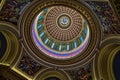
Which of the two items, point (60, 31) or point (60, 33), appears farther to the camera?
point (60, 31)

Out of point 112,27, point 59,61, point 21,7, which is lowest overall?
point 59,61

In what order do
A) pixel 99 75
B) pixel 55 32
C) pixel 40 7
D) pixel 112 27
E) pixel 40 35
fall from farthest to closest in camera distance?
1. pixel 55 32
2. pixel 40 35
3. pixel 99 75
4. pixel 40 7
5. pixel 112 27

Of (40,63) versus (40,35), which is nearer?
(40,63)

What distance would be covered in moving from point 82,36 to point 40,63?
4.31 m

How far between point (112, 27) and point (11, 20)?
6.04 meters

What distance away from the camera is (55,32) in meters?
20.2

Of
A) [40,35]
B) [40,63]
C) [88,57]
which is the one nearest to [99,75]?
[88,57]

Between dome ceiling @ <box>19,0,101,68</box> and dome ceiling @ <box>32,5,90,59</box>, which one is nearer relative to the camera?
dome ceiling @ <box>19,0,101,68</box>

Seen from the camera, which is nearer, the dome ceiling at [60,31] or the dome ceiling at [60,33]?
the dome ceiling at [60,33]

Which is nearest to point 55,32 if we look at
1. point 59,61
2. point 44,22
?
point 44,22

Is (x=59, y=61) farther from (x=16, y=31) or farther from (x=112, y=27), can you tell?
(x=112, y=27)

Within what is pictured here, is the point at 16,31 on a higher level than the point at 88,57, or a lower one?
higher

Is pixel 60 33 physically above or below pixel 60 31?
below

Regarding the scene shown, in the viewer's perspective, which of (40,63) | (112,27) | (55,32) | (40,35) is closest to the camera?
(112,27)
